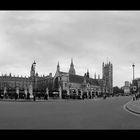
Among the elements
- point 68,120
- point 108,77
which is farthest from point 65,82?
point 68,120

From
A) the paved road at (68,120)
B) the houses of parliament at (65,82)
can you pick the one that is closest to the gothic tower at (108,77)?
the houses of parliament at (65,82)

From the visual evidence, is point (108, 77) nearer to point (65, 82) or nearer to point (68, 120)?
point (65, 82)

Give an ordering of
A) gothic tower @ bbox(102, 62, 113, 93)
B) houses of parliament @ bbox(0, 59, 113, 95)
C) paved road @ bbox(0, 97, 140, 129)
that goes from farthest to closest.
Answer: gothic tower @ bbox(102, 62, 113, 93)
houses of parliament @ bbox(0, 59, 113, 95)
paved road @ bbox(0, 97, 140, 129)

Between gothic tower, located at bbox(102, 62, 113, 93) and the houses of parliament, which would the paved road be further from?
gothic tower, located at bbox(102, 62, 113, 93)

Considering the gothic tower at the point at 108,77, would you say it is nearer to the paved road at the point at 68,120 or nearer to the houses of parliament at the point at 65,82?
the houses of parliament at the point at 65,82

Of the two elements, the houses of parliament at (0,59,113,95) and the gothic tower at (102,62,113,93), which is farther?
the gothic tower at (102,62,113,93)

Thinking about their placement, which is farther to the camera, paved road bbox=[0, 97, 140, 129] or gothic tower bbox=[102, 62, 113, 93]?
gothic tower bbox=[102, 62, 113, 93]

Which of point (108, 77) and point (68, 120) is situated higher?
point (108, 77)

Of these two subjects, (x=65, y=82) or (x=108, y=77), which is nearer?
(x=65, y=82)

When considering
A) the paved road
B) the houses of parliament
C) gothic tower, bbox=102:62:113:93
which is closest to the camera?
Answer: the paved road

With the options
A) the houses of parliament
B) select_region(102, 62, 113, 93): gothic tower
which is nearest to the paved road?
the houses of parliament
